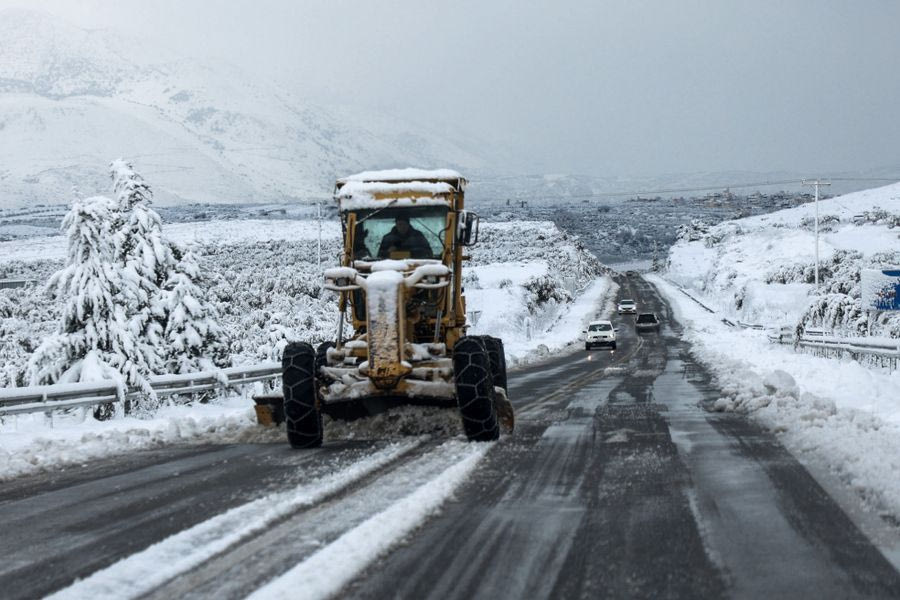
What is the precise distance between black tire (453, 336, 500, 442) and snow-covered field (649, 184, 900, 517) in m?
3.17

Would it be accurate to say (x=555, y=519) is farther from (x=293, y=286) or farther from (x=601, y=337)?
(x=293, y=286)

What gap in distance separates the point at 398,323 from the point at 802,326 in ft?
92.7

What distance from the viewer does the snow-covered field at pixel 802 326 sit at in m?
8.91

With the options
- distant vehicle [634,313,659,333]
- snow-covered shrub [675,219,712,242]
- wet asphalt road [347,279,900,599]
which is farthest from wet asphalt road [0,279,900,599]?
snow-covered shrub [675,219,712,242]

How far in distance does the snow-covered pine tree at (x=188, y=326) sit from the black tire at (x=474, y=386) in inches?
475

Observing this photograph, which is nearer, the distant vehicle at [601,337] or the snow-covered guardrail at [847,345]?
the snow-covered guardrail at [847,345]

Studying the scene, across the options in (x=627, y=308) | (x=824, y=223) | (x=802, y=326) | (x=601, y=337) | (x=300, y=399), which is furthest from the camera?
(x=824, y=223)

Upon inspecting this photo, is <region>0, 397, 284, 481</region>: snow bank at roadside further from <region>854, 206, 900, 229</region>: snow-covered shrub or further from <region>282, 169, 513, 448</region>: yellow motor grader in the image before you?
<region>854, 206, 900, 229</region>: snow-covered shrub

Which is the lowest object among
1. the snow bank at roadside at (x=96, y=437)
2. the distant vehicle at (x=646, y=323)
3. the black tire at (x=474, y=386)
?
the distant vehicle at (x=646, y=323)

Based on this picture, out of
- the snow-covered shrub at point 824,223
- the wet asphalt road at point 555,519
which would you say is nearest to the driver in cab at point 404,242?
the wet asphalt road at point 555,519

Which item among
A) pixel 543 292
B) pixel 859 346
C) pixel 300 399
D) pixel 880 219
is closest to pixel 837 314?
pixel 859 346

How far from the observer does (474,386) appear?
992 cm

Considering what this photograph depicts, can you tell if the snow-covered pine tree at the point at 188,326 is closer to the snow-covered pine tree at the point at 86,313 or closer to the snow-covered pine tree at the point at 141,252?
the snow-covered pine tree at the point at 141,252

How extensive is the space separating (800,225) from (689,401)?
386 ft
